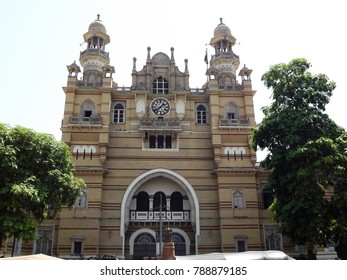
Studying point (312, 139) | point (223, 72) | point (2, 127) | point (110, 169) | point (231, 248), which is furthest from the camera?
point (223, 72)

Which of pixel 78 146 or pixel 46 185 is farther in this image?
pixel 78 146

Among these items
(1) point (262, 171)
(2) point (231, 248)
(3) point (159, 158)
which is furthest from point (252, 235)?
(3) point (159, 158)

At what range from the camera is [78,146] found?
1080 inches

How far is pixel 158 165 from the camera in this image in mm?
27516

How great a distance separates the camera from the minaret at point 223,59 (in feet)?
103

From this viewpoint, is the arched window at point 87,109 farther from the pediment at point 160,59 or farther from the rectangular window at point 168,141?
the pediment at point 160,59

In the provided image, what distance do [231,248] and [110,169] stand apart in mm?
10894

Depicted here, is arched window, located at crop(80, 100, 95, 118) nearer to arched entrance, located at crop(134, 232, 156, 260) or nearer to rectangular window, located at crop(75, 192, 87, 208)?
rectangular window, located at crop(75, 192, 87, 208)

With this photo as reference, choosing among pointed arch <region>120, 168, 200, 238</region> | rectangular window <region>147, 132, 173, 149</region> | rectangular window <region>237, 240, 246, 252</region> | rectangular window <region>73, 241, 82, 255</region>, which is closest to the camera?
rectangular window <region>73, 241, 82, 255</region>

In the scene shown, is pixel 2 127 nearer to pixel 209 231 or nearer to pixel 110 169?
pixel 110 169

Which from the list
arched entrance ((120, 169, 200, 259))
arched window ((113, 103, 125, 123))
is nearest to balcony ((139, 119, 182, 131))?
arched window ((113, 103, 125, 123))

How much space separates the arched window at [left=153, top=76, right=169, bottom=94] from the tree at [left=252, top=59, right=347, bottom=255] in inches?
434

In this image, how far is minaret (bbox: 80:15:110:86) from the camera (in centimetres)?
3088

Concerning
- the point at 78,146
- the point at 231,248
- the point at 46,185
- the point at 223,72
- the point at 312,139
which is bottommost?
the point at 231,248
